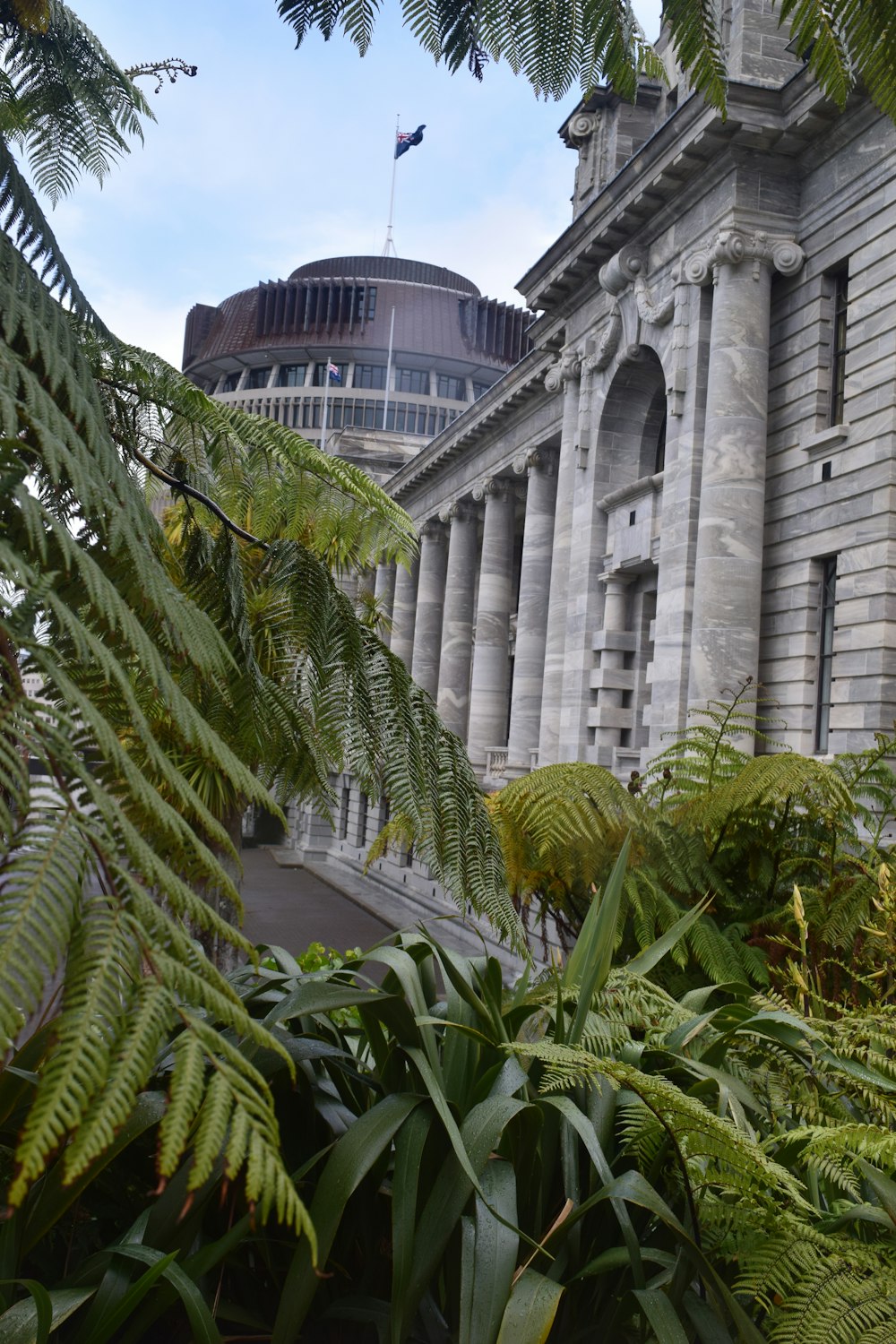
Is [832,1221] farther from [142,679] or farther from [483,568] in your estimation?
[483,568]

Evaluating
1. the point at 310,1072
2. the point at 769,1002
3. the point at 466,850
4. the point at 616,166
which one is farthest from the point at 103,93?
the point at 616,166

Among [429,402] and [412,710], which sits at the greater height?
[429,402]

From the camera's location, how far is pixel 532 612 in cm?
2873

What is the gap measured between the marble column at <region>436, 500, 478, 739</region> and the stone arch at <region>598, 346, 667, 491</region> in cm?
1530

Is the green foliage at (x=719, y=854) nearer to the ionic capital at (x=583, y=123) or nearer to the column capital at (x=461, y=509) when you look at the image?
the ionic capital at (x=583, y=123)

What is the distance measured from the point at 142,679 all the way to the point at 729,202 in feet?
57.1

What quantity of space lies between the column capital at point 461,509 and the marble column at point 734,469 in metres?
19.8

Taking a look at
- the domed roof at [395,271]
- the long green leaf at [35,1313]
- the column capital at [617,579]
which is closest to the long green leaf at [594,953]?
the long green leaf at [35,1313]

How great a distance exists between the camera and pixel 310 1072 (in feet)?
10.6

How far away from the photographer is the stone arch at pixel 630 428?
72.8 ft

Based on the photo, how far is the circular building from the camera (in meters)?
82.1

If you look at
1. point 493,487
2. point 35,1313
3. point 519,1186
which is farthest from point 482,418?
point 35,1313

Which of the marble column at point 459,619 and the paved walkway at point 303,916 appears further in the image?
the marble column at point 459,619

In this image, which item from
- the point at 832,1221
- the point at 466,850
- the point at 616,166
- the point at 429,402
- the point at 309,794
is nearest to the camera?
the point at 832,1221
